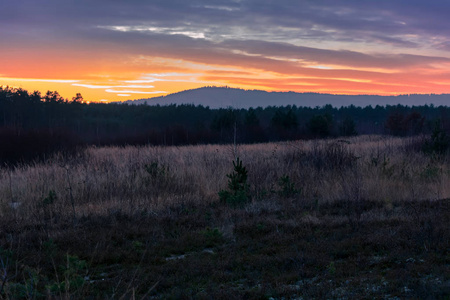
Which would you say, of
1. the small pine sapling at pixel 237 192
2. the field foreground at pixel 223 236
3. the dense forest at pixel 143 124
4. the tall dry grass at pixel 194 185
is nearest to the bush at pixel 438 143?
the dense forest at pixel 143 124

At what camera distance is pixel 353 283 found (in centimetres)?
Result: 403

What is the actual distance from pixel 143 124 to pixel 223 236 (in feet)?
211

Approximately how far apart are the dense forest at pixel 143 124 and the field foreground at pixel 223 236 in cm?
268

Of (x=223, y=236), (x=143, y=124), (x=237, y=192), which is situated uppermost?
(x=143, y=124)

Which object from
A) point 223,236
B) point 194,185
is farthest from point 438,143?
point 223,236

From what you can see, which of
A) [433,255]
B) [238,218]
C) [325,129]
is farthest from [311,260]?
[325,129]

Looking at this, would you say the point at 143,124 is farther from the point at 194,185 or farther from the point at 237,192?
the point at 237,192

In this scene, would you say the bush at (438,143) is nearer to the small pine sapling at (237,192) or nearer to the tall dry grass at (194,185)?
the tall dry grass at (194,185)

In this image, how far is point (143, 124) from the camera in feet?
226

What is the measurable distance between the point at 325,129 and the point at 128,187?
1577 inches

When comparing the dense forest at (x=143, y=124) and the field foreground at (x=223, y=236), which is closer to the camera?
the field foreground at (x=223, y=236)

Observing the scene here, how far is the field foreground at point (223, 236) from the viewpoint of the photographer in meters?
4.10

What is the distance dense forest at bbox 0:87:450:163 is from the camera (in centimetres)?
1834

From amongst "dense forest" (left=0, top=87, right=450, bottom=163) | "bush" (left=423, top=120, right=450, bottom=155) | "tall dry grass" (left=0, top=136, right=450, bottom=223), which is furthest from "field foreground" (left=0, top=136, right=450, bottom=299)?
"bush" (left=423, top=120, right=450, bottom=155)
